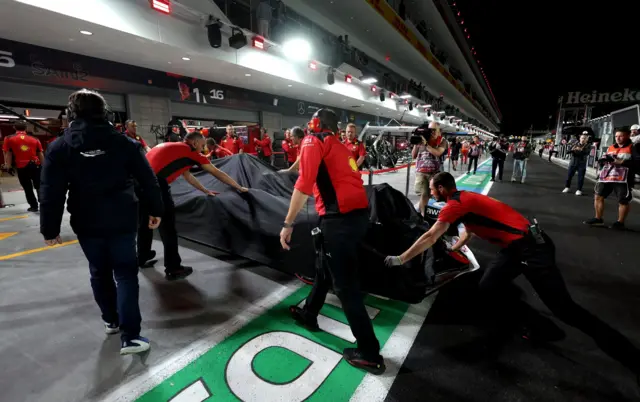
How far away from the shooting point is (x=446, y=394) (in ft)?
5.52

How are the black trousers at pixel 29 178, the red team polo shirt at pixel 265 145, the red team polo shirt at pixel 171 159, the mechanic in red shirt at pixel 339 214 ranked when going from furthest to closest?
the red team polo shirt at pixel 265 145
the black trousers at pixel 29 178
the red team polo shirt at pixel 171 159
the mechanic in red shirt at pixel 339 214

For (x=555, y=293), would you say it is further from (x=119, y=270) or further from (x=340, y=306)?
(x=119, y=270)

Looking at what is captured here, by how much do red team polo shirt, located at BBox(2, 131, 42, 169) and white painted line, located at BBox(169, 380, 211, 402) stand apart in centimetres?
668

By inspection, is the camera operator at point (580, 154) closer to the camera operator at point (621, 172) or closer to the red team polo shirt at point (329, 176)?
the camera operator at point (621, 172)

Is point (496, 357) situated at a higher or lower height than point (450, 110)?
lower

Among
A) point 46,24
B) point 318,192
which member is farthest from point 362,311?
point 46,24

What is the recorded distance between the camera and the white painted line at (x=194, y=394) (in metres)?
1.64

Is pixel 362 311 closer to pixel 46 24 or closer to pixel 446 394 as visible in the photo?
pixel 446 394

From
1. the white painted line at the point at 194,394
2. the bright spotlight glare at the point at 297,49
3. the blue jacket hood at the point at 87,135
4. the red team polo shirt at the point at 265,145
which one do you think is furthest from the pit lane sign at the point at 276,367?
the bright spotlight glare at the point at 297,49

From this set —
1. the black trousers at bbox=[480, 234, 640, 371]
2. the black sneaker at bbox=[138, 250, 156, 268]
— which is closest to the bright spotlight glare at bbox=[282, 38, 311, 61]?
the black sneaker at bbox=[138, 250, 156, 268]

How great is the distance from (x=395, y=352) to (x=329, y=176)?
126cm

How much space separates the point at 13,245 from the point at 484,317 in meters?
5.65

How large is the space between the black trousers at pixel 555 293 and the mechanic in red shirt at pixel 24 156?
7921 millimetres

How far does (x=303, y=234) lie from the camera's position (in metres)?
2.69
